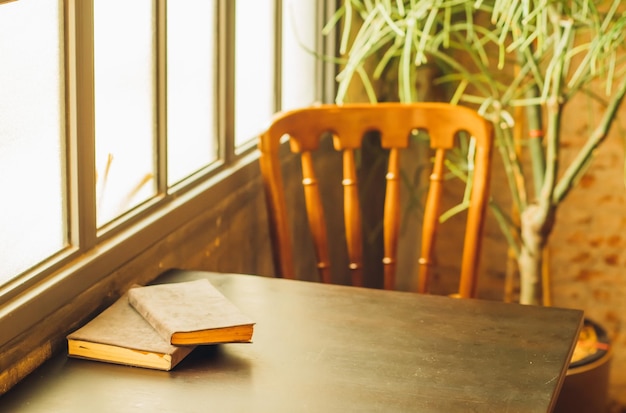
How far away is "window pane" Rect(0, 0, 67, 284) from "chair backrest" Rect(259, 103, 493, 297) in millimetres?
741

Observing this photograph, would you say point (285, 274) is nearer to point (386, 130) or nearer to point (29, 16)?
point (386, 130)

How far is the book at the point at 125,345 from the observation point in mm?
1496

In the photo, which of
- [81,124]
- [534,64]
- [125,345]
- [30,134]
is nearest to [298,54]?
[534,64]

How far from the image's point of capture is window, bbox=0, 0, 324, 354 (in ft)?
4.95

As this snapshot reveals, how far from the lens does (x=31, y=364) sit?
1507mm

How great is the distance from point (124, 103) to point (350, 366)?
718 mm

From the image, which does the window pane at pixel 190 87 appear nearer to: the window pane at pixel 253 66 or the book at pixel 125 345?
the window pane at pixel 253 66

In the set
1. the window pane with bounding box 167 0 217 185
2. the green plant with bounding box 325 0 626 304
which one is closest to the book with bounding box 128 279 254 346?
the window pane with bounding box 167 0 217 185

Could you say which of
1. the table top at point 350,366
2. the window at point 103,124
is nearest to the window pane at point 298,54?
the window at point 103,124

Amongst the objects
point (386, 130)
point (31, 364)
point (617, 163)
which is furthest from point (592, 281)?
point (31, 364)

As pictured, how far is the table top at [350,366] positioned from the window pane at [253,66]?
82 centimetres

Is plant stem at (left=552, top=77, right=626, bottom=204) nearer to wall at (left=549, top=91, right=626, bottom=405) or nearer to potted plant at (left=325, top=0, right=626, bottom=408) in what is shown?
potted plant at (left=325, top=0, right=626, bottom=408)

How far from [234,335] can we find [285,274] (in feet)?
2.61

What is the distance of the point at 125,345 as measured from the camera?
59.3 inches
